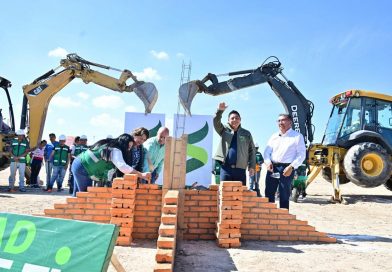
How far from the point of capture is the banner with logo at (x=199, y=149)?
9430mm

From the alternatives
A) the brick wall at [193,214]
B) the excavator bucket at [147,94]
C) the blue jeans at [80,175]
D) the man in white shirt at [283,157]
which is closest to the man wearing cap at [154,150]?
the brick wall at [193,214]

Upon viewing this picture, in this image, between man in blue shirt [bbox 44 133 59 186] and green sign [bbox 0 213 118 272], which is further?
man in blue shirt [bbox 44 133 59 186]

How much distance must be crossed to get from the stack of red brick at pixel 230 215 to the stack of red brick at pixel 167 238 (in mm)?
630

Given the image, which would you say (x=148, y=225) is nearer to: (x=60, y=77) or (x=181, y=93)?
(x=181, y=93)

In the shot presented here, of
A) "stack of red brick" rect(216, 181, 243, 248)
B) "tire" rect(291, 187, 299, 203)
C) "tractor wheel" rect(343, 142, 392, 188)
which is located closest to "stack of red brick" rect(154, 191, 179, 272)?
"stack of red brick" rect(216, 181, 243, 248)

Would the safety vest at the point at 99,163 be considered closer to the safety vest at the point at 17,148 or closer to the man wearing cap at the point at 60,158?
the safety vest at the point at 17,148

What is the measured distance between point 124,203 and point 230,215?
51.4 inches

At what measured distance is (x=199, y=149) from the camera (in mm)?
9516

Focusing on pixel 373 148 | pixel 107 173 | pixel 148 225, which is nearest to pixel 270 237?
pixel 148 225

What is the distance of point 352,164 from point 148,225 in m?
6.63

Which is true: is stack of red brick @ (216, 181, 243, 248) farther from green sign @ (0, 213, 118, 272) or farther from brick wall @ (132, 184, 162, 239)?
green sign @ (0, 213, 118, 272)

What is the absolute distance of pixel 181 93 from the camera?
9.10 m

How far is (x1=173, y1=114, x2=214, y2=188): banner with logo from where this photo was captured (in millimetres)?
9430

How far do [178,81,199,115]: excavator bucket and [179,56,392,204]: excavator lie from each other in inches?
6.0
